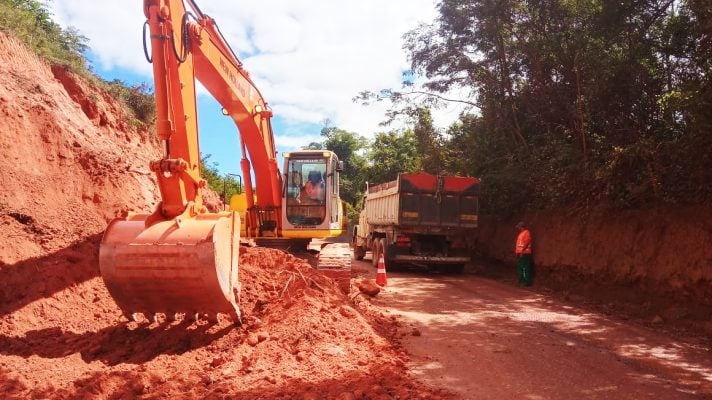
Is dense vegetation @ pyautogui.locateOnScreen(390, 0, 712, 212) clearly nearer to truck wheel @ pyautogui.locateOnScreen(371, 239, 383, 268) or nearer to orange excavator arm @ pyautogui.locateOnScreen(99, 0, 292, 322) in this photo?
truck wheel @ pyautogui.locateOnScreen(371, 239, 383, 268)

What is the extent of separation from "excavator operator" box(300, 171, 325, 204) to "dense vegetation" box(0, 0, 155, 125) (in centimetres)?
689

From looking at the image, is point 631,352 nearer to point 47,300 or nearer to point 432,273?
point 47,300

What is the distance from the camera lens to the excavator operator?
36.3ft

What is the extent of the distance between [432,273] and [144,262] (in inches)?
426

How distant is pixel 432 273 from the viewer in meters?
15.1

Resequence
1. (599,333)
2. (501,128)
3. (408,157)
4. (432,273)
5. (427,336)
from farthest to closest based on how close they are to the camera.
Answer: (408,157)
(501,128)
(432,273)
(599,333)
(427,336)

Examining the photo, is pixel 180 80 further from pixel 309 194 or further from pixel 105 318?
pixel 309 194

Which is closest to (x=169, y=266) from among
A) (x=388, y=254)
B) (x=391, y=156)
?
(x=388, y=254)

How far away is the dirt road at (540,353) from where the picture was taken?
196 inches

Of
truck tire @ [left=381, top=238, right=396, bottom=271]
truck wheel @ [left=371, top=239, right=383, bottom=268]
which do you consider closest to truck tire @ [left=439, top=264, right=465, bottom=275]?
truck tire @ [left=381, top=238, right=396, bottom=271]

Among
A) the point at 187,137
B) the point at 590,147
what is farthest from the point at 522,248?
the point at 187,137

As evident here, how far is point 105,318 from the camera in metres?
6.65

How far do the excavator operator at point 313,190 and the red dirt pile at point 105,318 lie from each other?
2.71 meters

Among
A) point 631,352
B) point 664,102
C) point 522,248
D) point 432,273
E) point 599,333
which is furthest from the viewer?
point 432,273
